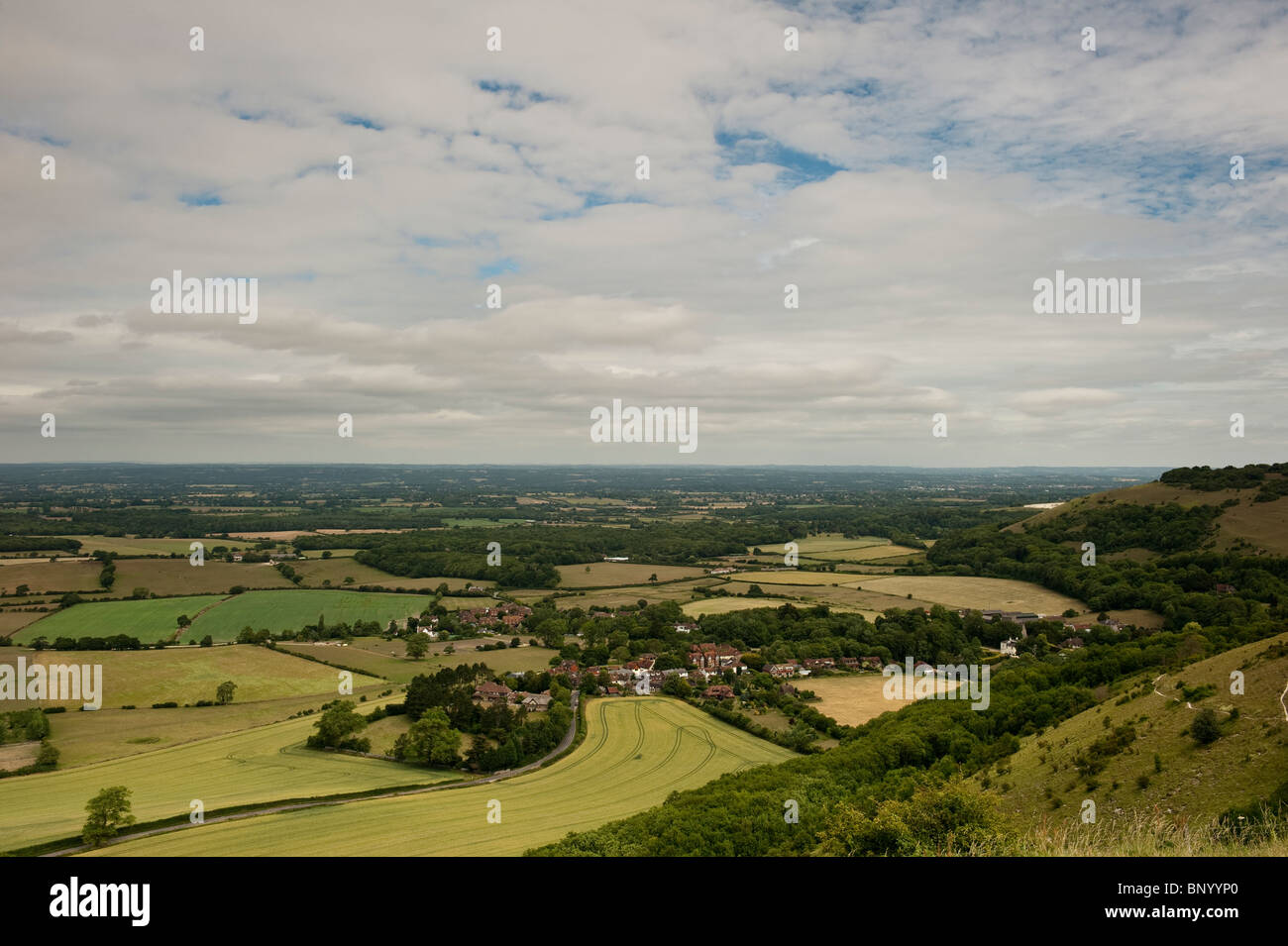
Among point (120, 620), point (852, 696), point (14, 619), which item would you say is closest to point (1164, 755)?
point (852, 696)

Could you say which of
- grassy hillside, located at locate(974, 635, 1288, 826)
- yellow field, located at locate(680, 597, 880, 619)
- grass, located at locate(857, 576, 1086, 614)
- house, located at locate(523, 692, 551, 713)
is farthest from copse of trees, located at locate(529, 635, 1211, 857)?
yellow field, located at locate(680, 597, 880, 619)

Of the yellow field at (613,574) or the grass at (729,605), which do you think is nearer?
the grass at (729,605)

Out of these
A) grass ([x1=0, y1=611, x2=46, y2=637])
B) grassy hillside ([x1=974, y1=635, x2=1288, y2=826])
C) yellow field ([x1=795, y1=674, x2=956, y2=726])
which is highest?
grassy hillside ([x1=974, y1=635, x2=1288, y2=826])

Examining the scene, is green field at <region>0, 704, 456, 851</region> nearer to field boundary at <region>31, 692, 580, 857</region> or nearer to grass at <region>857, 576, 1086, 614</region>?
field boundary at <region>31, 692, 580, 857</region>

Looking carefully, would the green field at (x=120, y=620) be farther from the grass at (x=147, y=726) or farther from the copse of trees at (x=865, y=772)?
the copse of trees at (x=865, y=772)

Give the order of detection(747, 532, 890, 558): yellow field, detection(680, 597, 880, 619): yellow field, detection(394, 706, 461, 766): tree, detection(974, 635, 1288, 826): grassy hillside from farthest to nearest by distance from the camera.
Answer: detection(747, 532, 890, 558): yellow field, detection(680, 597, 880, 619): yellow field, detection(394, 706, 461, 766): tree, detection(974, 635, 1288, 826): grassy hillside

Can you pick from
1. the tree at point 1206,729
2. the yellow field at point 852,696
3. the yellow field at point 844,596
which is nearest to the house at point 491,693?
the yellow field at point 852,696
